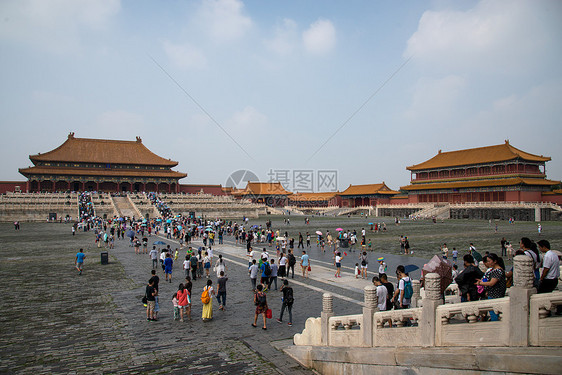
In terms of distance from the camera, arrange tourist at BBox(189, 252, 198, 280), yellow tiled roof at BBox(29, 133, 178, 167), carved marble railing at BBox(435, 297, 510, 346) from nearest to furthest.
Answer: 1. carved marble railing at BBox(435, 297, 510, 346)
2. tourist at BBox(189, 252, 198, 280)
3. yellow tiled roof at BBox(29, 133, 178, 167)

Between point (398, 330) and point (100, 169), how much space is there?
7545 centimetres

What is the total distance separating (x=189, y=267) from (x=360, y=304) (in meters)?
6.78

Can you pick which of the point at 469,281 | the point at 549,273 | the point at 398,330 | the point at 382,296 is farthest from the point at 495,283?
the point at 382,296

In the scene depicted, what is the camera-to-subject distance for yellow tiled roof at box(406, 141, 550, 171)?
5732 centimetres

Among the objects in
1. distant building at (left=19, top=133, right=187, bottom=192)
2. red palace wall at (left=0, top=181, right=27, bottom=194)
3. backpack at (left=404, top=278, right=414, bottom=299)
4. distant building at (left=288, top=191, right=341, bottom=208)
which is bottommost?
backpack at (left=404, top=278, right=414, bottom=299)

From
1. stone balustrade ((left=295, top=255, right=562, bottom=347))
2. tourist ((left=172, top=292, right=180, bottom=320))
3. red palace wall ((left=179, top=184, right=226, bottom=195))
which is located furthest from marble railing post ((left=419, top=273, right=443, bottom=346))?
red palace wall ((left=179, top=184, right=226, bottom=195))

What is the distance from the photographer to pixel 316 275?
601 inches

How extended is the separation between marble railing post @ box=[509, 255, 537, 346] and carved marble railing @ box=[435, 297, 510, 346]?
0.07m

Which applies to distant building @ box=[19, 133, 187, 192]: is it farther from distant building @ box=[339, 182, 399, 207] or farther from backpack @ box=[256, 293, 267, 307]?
backpack @ box=[256, 293, 267, 307]

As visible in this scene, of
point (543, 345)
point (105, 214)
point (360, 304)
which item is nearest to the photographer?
point (543, 345)

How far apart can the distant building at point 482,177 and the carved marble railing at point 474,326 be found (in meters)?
56.3

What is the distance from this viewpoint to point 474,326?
5008 mm

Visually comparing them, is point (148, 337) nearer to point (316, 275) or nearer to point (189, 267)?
point (189, 267)

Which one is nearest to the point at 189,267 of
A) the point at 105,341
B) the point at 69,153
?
the point at 105,341
